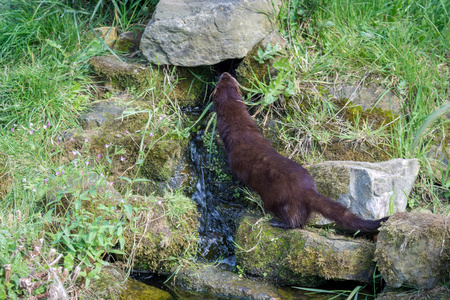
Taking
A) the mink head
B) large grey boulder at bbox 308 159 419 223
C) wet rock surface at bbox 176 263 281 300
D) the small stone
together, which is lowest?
wet rock surface at bbox 176 263 281 300

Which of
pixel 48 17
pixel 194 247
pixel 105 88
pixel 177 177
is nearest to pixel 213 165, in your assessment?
pixel 177 177

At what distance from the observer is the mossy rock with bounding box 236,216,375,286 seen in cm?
339

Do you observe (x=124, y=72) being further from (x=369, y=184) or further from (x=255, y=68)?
(x=369, y=184)

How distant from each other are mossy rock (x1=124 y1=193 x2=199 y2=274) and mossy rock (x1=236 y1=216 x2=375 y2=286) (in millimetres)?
454

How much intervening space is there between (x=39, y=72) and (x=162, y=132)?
148 centimetres

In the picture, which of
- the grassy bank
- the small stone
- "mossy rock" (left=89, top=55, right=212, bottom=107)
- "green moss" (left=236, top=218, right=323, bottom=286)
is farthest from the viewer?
the small stone

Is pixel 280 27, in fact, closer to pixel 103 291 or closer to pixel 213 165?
pixel 213 165

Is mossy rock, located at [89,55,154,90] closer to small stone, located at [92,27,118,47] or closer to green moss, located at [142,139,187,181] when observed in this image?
small stone, located at [92,27,118,47]

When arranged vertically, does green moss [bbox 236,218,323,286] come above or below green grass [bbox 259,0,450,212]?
below

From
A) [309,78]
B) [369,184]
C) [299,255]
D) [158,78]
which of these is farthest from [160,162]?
[369,184]

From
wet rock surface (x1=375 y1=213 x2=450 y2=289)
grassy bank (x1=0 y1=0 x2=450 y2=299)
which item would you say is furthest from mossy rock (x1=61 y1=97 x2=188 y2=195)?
wet rock surface (x1=375 y1=213 x2=450 y2=289)

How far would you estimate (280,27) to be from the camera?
16.6 feet

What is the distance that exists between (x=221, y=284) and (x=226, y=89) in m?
2.03

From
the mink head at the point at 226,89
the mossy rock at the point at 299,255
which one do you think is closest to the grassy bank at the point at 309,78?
the mink head at the point at 226,89
